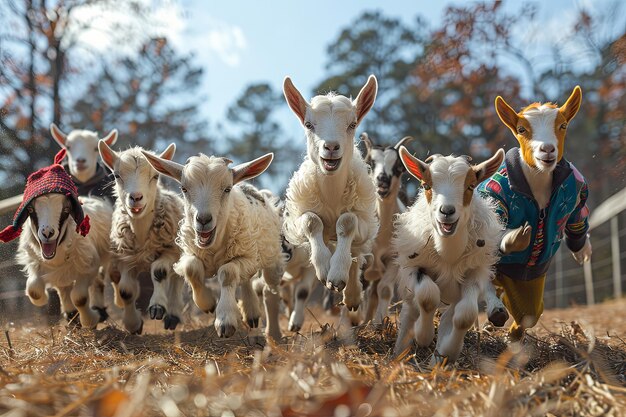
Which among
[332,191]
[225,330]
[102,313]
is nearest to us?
[225,330]

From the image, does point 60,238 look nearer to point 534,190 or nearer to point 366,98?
point 366,98

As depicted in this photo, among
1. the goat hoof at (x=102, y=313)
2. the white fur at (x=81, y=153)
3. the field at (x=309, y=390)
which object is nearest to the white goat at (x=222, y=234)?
the field at (x=309, y=390)

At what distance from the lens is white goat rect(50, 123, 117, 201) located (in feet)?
29.2

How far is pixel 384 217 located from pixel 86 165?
424 centimetres

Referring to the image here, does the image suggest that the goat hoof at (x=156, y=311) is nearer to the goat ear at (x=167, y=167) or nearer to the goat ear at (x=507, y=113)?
the goat ear at (x=167, y=167)

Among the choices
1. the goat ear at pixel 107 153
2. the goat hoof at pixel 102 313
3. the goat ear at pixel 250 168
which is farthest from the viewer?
the goat hoof at pixel 102 313

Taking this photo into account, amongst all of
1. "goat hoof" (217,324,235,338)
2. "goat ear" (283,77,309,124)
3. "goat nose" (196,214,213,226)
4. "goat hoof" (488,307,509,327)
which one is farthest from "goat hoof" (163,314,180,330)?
"goat hoof" (488,307,509,327)

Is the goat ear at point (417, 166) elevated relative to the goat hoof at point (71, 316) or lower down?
elevated

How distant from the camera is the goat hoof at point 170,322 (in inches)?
255

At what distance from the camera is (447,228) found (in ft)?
16.2

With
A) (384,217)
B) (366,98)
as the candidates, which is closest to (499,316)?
(366,98)

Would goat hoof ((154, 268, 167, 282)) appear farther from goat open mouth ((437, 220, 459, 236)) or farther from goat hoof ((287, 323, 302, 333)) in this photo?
goat open mouth ((437, 220, 459, 236))

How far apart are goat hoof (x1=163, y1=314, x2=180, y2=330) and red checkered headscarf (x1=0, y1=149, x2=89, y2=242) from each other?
1.23 meters

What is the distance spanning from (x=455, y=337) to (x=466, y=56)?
15.1m
